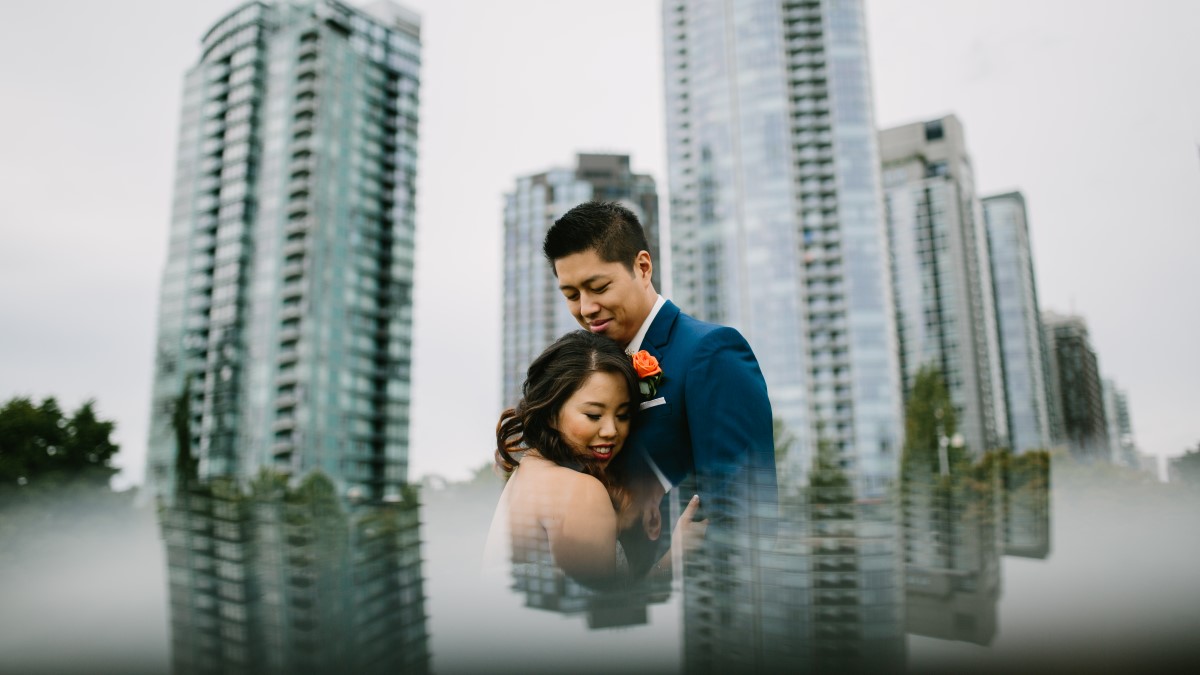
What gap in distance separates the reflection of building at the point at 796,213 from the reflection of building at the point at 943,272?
12924mm

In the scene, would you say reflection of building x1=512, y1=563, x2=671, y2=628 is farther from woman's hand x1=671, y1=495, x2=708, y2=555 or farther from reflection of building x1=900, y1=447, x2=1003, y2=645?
reflection of building x1=900, y1=447, x2=1003, y2=645

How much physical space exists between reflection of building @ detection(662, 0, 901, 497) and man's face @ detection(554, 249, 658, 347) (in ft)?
145

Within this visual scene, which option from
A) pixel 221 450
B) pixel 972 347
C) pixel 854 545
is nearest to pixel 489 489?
pixel 854 545

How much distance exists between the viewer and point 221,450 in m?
39.6

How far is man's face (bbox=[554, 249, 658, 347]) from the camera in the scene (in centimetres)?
142

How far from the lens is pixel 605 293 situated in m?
1.43

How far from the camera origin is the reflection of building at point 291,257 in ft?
131

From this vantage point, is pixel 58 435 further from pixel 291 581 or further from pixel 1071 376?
pixel 1071 376

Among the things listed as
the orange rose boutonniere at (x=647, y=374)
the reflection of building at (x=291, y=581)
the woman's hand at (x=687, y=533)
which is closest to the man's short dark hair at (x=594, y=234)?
the orange rose boutonniere at (x=647, y=374)

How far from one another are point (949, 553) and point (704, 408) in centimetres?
66

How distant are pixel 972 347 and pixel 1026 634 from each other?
6431 centimetres

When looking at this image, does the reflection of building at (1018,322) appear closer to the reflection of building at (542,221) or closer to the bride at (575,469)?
the reflection of building at (542,221)

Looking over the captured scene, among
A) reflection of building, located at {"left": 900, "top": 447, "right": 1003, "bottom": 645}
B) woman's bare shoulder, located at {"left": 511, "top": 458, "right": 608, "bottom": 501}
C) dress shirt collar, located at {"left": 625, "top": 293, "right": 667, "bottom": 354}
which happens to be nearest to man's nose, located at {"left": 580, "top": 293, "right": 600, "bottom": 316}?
dress shirt collar, located at {"left": 625, "top": 293, "right": 667, "bottom": 354}

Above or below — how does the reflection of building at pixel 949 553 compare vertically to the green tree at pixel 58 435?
below
